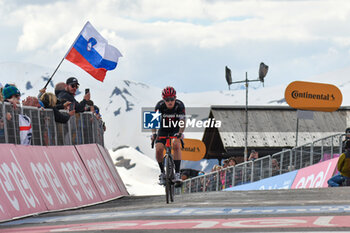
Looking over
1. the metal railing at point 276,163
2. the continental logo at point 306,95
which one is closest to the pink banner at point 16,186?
the metal railing at point 276,163

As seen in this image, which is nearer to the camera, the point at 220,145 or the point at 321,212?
the point at 321,212

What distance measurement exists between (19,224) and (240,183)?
16289 millimetres

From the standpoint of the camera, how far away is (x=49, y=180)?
510 inches

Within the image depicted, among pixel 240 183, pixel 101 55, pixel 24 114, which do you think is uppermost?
pixel 101 55

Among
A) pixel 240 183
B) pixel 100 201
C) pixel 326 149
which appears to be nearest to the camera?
pixel 100 201

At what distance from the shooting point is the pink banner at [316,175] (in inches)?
773

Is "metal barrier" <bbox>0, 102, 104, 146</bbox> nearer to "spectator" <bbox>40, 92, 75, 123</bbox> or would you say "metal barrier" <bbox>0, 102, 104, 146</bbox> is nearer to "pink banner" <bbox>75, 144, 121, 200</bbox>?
"spectator" <bbox>40, 92, 75, 123</bbox>

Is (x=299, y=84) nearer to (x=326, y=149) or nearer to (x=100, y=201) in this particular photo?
(x=326, y=149)

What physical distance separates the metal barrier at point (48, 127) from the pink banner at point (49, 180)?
343 millimetres

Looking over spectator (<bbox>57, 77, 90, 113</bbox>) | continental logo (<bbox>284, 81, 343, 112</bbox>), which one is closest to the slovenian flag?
spectator (<bbox>57, 77, 90, 113</bbox>)

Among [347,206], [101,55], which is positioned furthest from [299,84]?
[347,206]

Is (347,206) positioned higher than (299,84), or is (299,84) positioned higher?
(299,84)

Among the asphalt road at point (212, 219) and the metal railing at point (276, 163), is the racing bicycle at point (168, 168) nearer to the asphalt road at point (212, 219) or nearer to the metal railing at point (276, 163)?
the asphalt road at point (212, 219)

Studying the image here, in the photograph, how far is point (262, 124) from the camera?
5362 cm
